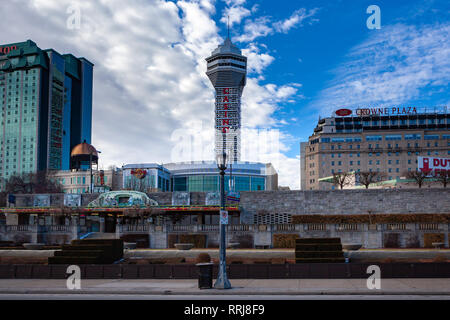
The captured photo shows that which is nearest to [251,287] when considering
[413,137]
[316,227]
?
[316,227]

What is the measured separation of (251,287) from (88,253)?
14911 mm

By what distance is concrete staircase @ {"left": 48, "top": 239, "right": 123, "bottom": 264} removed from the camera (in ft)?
106

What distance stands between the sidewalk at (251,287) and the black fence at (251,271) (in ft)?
2.43

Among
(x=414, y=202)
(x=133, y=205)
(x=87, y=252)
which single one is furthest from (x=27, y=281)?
(x=414, y=202)

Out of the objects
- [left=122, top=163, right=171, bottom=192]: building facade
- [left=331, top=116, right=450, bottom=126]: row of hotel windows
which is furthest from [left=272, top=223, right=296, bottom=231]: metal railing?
[left=331, top=116, right=450, bottom=126]: row of hotel windows

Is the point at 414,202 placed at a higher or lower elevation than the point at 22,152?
lower

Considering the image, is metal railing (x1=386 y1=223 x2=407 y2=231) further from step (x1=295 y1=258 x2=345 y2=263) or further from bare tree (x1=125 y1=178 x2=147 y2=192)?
bare tree (x1=125 y1=178 x2=147 y2=192)

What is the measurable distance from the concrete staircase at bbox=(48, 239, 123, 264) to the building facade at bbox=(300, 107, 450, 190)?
11459 centimetres

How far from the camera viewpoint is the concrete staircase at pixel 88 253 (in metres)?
32.4

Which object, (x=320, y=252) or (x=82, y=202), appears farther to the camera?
(x=82, y=202)

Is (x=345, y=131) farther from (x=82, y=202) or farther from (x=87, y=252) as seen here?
(x=87, y=252)

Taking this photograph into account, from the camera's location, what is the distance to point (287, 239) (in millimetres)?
54125

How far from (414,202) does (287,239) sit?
75.7 ft

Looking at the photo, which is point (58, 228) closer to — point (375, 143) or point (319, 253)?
point (319, 253)
